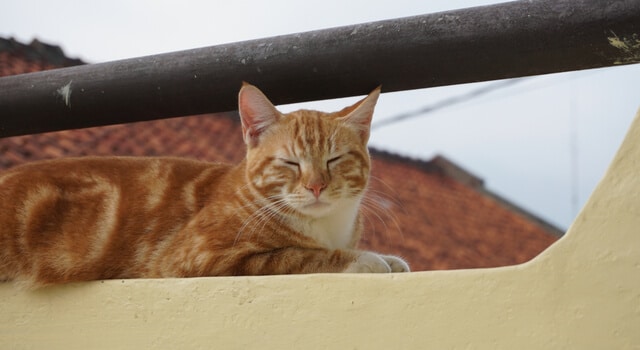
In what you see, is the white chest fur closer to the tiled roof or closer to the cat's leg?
the cat's leg

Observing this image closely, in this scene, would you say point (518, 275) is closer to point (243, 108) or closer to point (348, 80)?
point (348, 80)

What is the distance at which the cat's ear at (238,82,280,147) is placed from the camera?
167 centimetres

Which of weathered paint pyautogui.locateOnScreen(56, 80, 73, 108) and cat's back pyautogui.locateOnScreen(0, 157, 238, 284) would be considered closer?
weathered paint pyautogui.locateOnScreen(56, 80, 73, 108)

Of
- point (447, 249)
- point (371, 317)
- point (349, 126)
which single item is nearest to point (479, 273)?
point (371, 317)

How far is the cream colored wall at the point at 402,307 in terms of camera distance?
1.11m

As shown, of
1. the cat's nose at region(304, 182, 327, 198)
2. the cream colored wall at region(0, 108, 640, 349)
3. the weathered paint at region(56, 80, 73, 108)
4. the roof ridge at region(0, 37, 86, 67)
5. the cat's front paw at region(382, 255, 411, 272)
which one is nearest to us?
the cream colored wall at region(0, 108, 640, 349)

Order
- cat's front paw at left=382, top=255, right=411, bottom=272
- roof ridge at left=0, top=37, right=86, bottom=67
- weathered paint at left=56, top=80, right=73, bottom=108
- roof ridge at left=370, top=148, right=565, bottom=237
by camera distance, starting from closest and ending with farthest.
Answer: weathered paint at left=56, top=80, right=73, bottom=108
cat's front paw at left=382, top=255, right=411, bottom=272
roof ridge at left=0, top=37, right=86, bottom=67
roof ridge at left=370, top=148, right=565, bottom=237

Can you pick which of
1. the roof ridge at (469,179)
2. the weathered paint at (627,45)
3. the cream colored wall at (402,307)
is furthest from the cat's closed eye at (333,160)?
the roof ridge at (469,179)

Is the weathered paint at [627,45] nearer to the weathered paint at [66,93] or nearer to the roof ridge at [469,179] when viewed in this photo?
the weathered paint at [66,93]

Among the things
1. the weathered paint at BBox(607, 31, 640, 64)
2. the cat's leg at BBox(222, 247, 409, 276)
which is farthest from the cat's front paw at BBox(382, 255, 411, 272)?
the weathered paint at BBox(607, 31, 640, 64)

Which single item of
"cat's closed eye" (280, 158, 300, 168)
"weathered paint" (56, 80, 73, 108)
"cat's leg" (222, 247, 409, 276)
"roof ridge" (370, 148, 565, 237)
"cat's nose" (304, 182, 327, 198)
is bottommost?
"roof ridge" (370, 148, 565, 237)

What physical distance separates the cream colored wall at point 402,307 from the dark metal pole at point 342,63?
223 millimetres

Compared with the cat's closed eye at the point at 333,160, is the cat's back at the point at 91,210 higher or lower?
lower

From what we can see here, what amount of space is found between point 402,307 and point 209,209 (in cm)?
84
